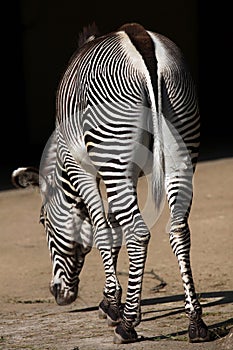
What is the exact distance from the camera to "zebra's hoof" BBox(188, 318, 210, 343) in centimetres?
531

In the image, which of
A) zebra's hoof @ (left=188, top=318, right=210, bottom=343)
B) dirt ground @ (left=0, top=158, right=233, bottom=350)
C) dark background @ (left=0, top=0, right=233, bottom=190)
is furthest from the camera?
dark background @ (left=0, top=0, right=233, bottom=190)

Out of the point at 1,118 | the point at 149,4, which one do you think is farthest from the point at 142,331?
the point at 149,4

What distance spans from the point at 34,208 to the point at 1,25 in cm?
362

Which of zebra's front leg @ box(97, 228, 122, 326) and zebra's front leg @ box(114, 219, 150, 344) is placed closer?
zebra's front leg @ box(114, 219, 150, 344)

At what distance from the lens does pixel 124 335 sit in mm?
5391

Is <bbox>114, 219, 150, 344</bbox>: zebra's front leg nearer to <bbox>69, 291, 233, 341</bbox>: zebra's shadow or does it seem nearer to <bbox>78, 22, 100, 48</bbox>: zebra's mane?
<bbox>69, 291, 233, 341</bbox>: zebra's shadow

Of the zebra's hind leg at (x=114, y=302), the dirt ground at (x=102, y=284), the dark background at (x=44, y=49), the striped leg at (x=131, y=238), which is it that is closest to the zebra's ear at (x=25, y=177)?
the zebra's hind leg at (x=114, y=302)

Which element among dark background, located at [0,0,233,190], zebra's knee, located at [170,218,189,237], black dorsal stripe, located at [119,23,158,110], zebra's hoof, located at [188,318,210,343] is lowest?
dark background, located at [0,0,233,190]

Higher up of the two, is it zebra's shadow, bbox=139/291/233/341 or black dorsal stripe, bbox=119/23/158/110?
black dorsal stripe, bbox=119/23/158/110

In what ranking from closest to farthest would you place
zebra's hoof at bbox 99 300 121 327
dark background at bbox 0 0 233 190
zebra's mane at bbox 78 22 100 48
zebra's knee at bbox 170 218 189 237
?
zebra's knee at bbox 170 218 189 237, zebra's hoof at bbox 99 300 121 327, zebra's mane at bbox 78 22 100 48, dark background at bbox 0 0 233 190

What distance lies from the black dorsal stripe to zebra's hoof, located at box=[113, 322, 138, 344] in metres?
1.27

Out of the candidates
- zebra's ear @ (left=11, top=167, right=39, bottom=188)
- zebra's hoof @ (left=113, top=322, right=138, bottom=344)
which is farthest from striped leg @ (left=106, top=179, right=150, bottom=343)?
zebra's ear @ (left=11, top=167, right=39, bottom=188)

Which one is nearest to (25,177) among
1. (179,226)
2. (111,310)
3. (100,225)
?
(100,225)

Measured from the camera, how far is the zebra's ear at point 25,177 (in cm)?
643
